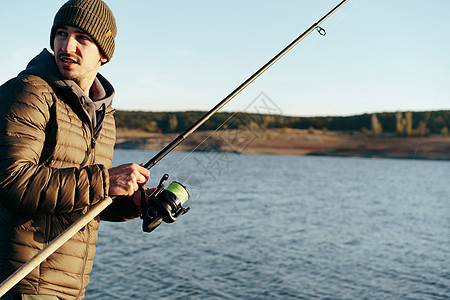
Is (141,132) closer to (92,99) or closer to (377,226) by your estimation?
(377,226)

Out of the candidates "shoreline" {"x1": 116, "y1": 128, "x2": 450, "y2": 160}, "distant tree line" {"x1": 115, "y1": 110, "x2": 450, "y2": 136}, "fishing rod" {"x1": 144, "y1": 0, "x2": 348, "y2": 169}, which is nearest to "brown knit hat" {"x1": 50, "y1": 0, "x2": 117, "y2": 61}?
"fishing rod" {"x1": 144, "y1": 0, "x2": 348, "y2": 169}

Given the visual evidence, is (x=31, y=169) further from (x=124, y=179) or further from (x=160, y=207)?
(x=160, y=207)

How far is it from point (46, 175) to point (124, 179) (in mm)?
321

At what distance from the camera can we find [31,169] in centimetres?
160

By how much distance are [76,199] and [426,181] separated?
121 feet

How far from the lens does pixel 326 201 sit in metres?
21.9

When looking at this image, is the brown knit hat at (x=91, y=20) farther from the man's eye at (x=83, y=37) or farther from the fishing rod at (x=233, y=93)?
the fishing rod at (x=233, y=93)

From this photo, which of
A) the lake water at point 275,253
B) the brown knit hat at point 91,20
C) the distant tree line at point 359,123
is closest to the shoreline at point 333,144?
the distant tree line at point 359,123

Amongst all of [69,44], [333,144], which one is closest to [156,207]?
[69,44]

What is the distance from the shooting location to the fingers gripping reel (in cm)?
217

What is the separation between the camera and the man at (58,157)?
1602 mm

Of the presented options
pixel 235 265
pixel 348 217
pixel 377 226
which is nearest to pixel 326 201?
pixel 348 217

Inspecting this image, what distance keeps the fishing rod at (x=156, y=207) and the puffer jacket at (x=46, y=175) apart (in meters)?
0.09

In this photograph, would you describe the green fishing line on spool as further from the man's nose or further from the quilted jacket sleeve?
the man's nose
